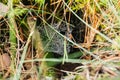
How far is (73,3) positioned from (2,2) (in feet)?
1.01

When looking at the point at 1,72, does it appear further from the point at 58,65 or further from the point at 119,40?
the point at 119,40

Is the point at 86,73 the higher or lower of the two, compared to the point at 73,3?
lower

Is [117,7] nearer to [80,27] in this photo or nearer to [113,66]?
[80,27]

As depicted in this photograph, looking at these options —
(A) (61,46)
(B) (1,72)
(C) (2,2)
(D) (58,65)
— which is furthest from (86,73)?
(C) (2,2)

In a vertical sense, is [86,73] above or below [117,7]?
below

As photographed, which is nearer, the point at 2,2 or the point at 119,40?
the point at 119,40

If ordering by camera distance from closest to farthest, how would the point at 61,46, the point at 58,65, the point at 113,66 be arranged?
the point at 113,66 → the point at 58,65 → the point at 61,46

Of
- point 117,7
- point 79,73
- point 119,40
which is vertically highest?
point 117,7

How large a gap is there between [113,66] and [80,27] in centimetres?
33

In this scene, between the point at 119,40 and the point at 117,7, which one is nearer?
the point at 119,40

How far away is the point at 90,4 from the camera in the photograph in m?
1.35

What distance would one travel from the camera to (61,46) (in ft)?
4.36

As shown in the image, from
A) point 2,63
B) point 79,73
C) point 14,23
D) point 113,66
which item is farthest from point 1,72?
point 113,66

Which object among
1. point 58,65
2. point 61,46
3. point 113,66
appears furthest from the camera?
point 61,46
